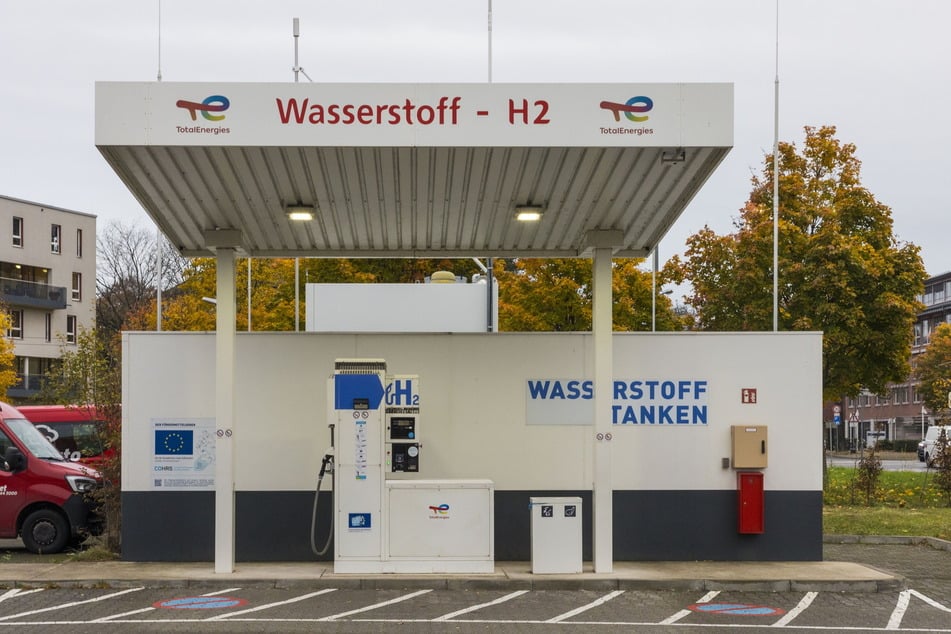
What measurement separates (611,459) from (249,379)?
4.62 metres

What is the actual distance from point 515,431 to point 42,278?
199ft

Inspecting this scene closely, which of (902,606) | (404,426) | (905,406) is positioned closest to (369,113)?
(404,426)

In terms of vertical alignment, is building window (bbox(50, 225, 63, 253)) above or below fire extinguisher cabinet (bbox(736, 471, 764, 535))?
above

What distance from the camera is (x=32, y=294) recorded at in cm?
6612

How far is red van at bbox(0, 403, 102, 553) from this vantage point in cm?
1619

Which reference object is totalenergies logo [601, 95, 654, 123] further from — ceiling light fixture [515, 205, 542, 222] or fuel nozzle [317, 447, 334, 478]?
fuel nozzle [317, 447, 334, 478]

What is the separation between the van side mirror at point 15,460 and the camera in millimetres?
16297

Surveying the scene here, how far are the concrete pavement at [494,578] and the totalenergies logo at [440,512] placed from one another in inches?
26.1

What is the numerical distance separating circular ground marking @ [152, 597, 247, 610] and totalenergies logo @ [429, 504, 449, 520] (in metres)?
2.45

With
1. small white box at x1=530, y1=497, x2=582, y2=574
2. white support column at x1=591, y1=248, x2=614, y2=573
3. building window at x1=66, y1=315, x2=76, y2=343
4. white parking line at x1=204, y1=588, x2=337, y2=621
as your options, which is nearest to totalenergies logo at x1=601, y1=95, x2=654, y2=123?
white support column at x1=591, y1=248, x2=614, y2=573

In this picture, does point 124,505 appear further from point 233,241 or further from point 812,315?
point 812,315

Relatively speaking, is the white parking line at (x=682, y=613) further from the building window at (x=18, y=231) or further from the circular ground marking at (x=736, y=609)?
the building window at (x=18, y=231)

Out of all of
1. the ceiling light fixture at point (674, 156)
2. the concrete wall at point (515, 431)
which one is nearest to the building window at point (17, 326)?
the concrete wall at point (515, 431)

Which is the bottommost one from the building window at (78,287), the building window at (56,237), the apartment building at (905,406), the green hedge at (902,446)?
the green hedge at (902,446)
